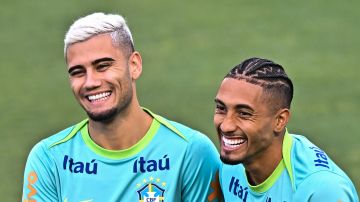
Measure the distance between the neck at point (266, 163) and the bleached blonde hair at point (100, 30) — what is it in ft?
3.84

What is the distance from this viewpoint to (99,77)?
786 centimetres

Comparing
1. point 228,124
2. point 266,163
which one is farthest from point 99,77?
point 266,163

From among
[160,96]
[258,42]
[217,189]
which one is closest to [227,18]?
[258,42]

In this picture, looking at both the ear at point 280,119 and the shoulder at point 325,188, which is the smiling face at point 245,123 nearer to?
the ear at point 280,119

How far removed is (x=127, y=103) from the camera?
7961mm

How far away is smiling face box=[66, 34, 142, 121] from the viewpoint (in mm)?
7836

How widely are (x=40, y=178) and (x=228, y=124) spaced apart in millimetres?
1409

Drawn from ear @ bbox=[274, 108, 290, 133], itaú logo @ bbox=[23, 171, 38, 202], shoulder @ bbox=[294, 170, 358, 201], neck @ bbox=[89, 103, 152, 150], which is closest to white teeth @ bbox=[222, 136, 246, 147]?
ear @ bbox=[274, 108, 290, 133]

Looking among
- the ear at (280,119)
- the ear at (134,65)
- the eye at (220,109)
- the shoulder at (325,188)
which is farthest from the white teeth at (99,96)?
the shoulder at (325,188)

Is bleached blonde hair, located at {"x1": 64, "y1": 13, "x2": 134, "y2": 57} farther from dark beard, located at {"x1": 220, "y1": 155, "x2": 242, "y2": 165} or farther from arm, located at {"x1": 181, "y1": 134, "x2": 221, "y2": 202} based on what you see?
dark beard, located at {"x1": 220, "y1": 155, "x2": 242, "y2": 165}

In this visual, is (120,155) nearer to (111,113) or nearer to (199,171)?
(111,113)

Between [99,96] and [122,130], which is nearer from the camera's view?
[99,96]

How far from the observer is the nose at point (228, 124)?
24.8 feet

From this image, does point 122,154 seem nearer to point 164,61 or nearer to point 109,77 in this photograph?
point 109,77
